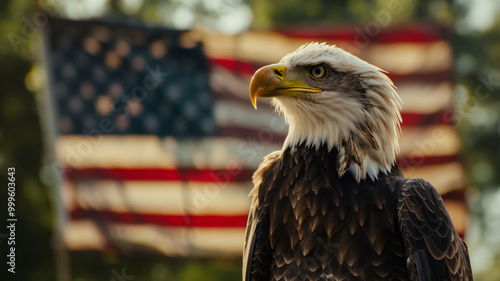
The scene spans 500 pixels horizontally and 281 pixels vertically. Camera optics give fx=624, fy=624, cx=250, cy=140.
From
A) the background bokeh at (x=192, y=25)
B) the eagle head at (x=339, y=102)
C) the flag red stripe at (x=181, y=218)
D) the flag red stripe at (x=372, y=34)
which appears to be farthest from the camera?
the background bokeh at (x=192, y=25)

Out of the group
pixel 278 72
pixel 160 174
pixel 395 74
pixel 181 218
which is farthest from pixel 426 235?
pixel 395 74

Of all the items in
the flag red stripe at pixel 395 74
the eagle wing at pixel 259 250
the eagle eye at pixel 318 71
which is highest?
the flag red stripe at pixel 395 74

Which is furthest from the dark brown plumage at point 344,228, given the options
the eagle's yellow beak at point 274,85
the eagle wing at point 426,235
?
the eagle's yellow beak at point 274,85

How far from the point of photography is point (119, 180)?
23.2 feet

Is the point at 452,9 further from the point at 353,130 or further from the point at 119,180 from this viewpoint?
the point at 353,130

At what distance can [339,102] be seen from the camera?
339 cm

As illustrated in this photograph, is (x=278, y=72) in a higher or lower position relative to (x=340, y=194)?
higher

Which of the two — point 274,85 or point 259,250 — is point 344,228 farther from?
point 274,85

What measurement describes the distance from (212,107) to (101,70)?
1.38m

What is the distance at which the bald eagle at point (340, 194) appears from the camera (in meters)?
3.09

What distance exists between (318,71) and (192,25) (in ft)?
36.2

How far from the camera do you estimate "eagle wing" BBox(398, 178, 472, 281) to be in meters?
3.06

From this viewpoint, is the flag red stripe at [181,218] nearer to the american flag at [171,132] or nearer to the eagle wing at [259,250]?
the american flag at [171,132]

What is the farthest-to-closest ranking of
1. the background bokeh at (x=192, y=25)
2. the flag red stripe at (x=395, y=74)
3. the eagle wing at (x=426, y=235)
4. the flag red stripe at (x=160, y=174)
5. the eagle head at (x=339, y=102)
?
the background bokeh at (x=192, y=25), the flag red stripe at (x=395, y=74), the flag red stripe at (x=160, y=174), the eagle head at (x=339, y=102), the eagle wing at (x=426, y=235)
